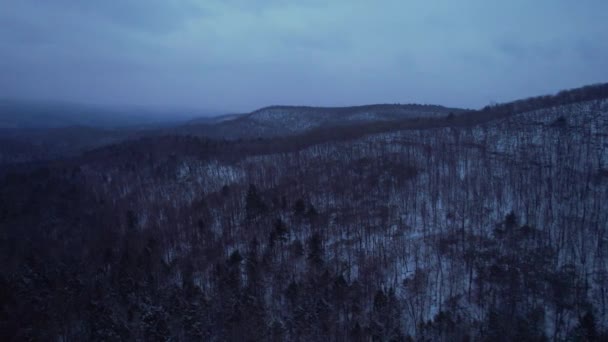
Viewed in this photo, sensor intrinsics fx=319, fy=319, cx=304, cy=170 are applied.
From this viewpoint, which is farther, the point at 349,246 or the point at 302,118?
the point at 302,118

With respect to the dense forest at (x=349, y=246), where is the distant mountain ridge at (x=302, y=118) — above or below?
above

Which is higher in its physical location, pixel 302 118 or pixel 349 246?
pixel 302 118

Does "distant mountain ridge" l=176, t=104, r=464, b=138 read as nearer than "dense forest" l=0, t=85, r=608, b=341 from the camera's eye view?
No

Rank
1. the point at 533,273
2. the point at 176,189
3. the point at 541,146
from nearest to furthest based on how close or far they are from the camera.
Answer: the point at 533,273, the point at 541,146, the point at 176,189

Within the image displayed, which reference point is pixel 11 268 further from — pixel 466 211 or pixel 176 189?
pixel 466 211

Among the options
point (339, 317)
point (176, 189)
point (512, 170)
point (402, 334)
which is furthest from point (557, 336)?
point (176, 189)

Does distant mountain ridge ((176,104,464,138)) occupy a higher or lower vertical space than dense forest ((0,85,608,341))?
higher

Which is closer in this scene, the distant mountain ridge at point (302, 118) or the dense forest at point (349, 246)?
the dense forest at point (349, 246)

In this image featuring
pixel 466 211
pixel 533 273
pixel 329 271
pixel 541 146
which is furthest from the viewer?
pixel 541 146
